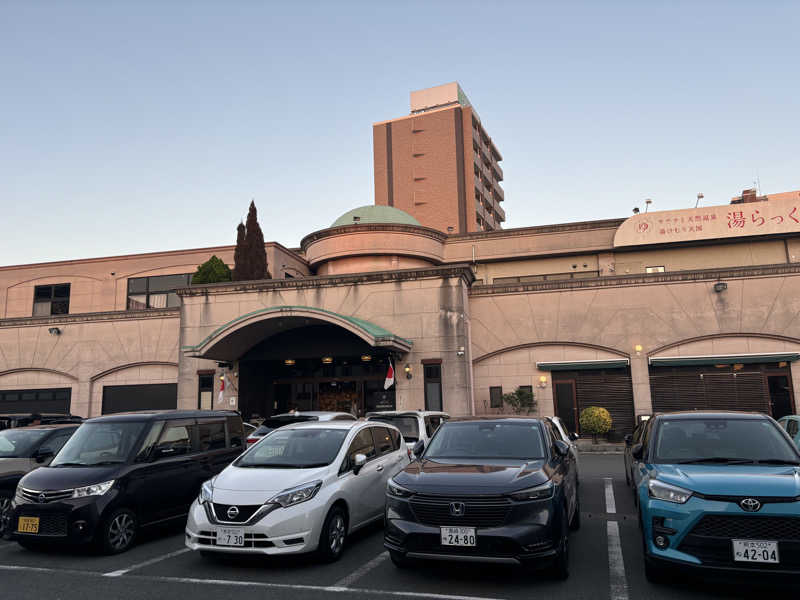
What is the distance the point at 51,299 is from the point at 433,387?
27.0 meters

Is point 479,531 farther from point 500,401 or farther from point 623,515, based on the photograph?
point 500,401

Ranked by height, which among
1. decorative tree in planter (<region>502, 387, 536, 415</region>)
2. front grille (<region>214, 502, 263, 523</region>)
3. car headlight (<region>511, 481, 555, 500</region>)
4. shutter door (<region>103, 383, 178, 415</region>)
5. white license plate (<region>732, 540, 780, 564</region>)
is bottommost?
white license plate (<region>732, 540, 780, 564</region>)

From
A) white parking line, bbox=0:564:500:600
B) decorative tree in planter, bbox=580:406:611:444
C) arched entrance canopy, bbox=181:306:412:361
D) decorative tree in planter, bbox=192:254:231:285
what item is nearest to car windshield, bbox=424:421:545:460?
white parking line, bbox=0:564:500:600

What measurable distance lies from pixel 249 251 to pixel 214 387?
9.13 metres

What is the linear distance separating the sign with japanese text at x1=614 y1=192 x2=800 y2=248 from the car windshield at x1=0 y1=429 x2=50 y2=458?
26.7 meters

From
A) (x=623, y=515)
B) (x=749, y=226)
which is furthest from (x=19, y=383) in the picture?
(x=749, y=226)

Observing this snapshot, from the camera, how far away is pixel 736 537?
18.0ft

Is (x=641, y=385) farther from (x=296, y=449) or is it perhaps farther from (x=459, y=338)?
(x=296, y=449)

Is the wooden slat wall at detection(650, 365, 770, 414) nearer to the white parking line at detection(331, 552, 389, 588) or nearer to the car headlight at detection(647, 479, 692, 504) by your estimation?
the car headlight at detection(647, 479, 692, 504)

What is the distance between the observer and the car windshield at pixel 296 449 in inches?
314

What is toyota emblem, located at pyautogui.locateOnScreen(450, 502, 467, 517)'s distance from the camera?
6.02 metres

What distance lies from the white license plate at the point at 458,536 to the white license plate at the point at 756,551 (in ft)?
7.96

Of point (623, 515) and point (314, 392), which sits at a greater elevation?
point (314, 392)

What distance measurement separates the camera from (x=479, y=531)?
5902 mm
